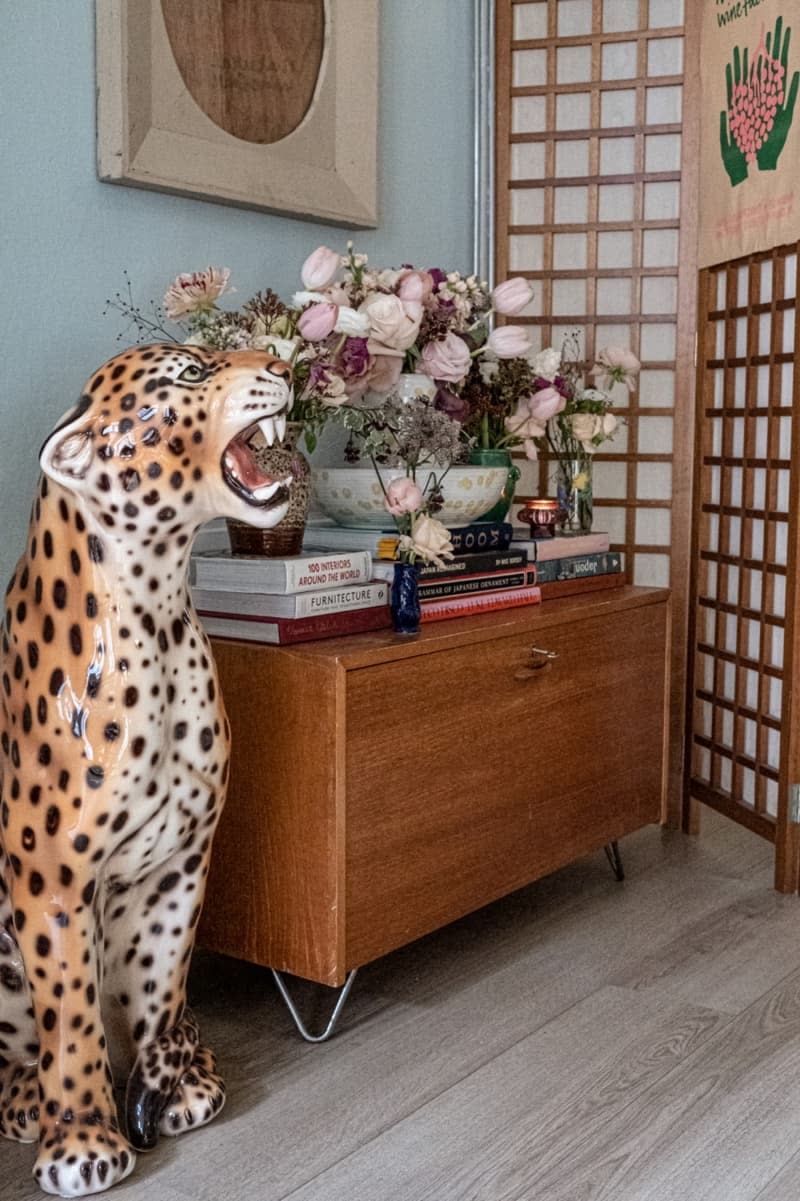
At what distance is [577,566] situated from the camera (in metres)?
2.66

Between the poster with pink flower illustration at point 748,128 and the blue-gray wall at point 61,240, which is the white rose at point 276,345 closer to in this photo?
the blue-gray wall at point 61,240

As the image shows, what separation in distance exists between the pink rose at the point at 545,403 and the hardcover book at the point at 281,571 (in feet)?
2.04

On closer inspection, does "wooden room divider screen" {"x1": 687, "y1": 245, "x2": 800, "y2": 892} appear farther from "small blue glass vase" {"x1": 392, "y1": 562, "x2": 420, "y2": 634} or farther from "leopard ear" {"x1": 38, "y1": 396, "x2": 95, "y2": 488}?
"leopard ear" {"x1": 38, "y1": 396, "x2": 95, "y2": 488}

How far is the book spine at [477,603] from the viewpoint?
2242 mm

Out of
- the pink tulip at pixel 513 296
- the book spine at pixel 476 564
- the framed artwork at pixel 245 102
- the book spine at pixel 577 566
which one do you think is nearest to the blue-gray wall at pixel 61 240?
the framed artwork at pixel 245 102

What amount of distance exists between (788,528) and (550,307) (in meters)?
0.83

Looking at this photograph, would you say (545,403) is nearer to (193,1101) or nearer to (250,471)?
(250,471)

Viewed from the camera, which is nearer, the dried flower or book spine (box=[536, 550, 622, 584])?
the dried flower

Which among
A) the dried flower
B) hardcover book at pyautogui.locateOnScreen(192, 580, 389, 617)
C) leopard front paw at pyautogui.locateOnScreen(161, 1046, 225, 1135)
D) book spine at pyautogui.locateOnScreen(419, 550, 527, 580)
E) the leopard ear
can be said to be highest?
the dried flower

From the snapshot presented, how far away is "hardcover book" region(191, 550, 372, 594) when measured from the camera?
6.60ft

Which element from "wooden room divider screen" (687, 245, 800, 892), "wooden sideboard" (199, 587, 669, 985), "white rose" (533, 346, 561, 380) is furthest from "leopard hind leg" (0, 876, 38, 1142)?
"wooden room divider screen" (687, 245, 800, 892)

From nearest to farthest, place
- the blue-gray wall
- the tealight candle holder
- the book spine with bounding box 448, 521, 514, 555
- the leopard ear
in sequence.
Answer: the leopard ear, the blue-gray wall, the book spine with bounding box 448, 521, 514, 555, the tealight candle holder

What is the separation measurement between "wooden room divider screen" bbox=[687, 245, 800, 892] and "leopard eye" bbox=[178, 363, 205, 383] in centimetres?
156

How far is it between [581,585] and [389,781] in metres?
0.81
